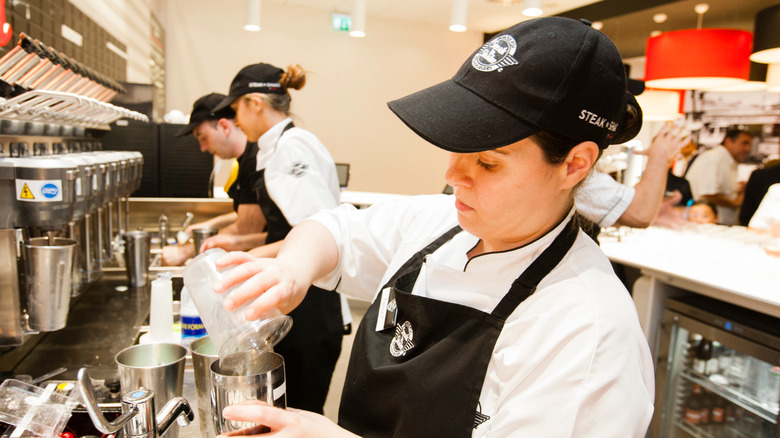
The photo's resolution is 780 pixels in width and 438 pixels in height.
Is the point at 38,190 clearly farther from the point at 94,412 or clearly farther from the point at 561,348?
the point at 561,348

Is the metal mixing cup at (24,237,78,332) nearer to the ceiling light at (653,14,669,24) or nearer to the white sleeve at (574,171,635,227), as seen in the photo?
the white sleeve at (574,171,635,227)

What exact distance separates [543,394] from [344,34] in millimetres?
7256

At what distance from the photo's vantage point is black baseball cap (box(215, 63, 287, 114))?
2.33m

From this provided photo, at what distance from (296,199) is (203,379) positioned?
3.71 feet

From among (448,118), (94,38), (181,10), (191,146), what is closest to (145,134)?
(191,146)

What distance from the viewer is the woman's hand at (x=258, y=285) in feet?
2.57

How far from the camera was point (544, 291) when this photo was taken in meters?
0.83

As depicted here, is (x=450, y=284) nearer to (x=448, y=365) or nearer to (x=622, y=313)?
(x=448, y=365)

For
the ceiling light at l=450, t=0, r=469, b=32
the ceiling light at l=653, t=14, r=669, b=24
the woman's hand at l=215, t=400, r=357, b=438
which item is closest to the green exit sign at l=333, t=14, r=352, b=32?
the ceiling light at l=450, t=0, r=469, b=32

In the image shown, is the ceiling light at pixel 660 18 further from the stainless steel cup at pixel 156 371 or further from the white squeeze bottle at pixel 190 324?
the stainless steel cup at pixel 156 371

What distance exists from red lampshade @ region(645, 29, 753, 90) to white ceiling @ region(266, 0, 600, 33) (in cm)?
244

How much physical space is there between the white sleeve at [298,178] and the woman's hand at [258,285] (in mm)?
1184

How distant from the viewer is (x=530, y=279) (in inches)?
34.0

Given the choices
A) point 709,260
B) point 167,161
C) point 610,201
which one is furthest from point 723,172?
point 167,161
